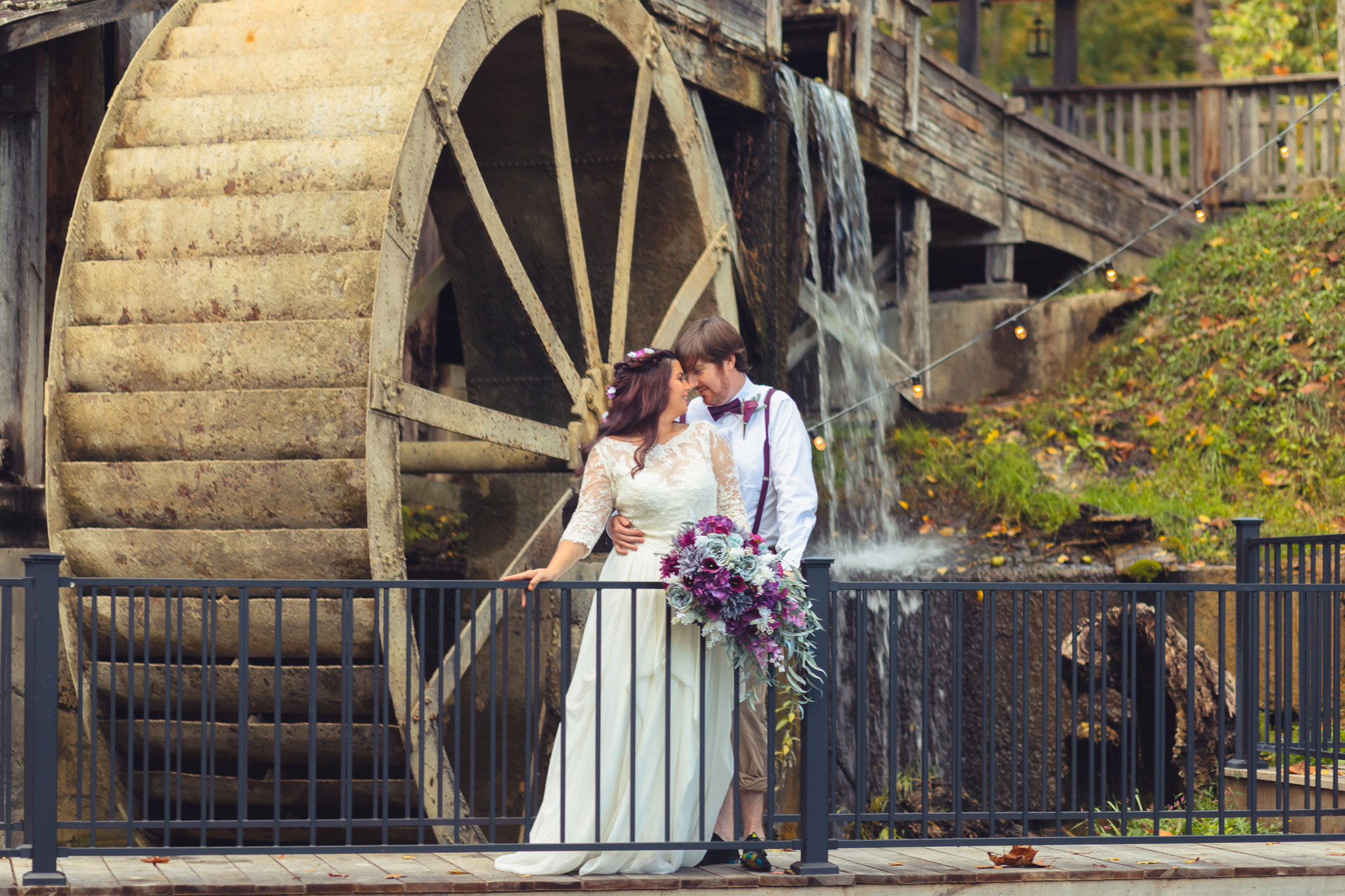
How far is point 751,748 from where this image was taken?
14.9 feet

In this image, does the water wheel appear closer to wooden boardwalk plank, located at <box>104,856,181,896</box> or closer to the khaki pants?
wooden boardwalk plank, located at <box>104,856,181,896</box>

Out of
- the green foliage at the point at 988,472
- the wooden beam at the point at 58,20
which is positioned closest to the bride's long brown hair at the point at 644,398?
the wooden beam at the point at 58,20

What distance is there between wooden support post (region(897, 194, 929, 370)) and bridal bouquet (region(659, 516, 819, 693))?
7.39 m

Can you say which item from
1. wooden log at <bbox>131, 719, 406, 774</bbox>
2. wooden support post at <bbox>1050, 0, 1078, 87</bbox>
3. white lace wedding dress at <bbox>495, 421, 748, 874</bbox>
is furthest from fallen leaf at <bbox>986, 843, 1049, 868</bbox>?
wooden support post at <bbox>1050, 0, 1078, 87</bbox>

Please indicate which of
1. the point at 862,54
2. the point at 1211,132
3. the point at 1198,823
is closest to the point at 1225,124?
the point at 1211,132

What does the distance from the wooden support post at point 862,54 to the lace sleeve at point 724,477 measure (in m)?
5.76

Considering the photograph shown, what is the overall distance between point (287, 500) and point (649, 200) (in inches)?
135

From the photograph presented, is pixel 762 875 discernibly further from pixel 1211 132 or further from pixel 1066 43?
pixel 1066 43

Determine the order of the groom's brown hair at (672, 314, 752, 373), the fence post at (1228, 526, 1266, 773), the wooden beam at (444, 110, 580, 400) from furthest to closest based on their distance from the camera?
the wooden beam at (444, 110, 580, 400)
the fence post at (1228, 526, 1266, 773)
the groom's brown hair at (672, 314, 752, 373)

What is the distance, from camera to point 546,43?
694cm

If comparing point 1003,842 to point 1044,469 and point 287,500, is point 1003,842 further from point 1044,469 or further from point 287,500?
point 1044,469

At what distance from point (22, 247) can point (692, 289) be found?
10.4 ft

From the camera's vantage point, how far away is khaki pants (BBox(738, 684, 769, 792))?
4539mm

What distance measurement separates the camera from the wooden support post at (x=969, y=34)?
16.0 m
